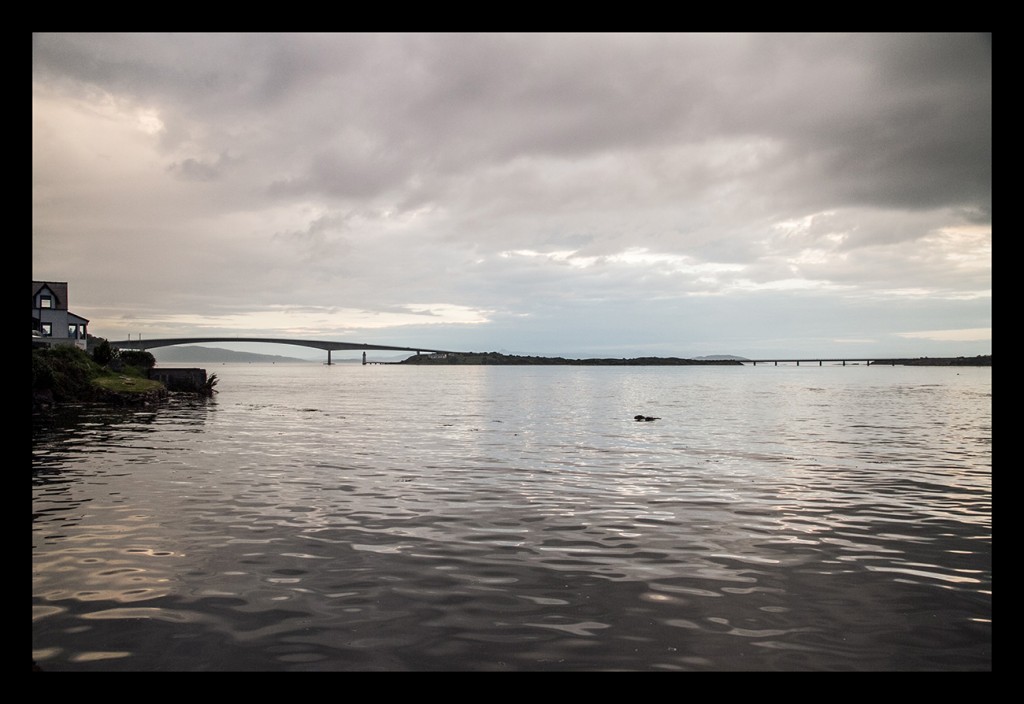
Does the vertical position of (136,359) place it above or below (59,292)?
below

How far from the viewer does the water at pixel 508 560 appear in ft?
32.1

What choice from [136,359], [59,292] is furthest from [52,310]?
[136,359]

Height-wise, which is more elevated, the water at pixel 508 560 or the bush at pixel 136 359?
the bush at pixel 136 359

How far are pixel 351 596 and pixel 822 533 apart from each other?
40.7ft

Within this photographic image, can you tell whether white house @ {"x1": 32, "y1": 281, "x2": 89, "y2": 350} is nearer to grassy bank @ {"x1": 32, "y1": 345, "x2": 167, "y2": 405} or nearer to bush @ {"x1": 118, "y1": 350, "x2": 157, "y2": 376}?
bush @ {"x1": 118, "y1": 350, "x2": 157, "y2": 376}

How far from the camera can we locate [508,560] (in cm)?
1434

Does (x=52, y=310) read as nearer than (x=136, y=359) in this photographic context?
No

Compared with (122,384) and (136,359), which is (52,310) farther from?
(122,384)

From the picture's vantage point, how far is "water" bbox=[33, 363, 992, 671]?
9773 mm

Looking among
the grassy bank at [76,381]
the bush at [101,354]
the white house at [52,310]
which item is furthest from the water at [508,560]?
the white house at [52,310]

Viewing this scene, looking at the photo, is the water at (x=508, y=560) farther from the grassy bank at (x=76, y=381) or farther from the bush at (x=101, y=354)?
the bush at (x=101, y=354)
